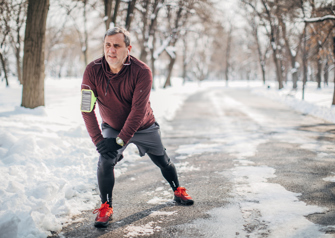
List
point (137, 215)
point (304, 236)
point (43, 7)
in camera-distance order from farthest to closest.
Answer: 1. point (43, 7)
2. point (137, 215)
3. point (304, 236)

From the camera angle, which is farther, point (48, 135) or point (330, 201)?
point (48, 135)

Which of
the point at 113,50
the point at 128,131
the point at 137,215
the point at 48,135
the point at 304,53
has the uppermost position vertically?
the point at 304,53

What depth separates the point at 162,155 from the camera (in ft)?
11.2

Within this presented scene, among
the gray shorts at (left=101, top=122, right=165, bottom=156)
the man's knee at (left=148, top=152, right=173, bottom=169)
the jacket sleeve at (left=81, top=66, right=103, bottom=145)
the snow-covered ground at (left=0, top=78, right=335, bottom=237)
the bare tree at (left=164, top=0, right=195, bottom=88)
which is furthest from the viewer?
the bare tree at (left=164, top=0, right=195, bottom=88)

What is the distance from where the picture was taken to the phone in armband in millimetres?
2945

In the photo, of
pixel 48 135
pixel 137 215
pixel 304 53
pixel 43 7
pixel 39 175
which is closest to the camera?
pixel 137 215

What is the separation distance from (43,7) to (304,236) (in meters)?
8.64

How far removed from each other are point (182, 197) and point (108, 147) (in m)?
1.15

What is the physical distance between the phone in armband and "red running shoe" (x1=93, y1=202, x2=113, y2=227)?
0.99 metres

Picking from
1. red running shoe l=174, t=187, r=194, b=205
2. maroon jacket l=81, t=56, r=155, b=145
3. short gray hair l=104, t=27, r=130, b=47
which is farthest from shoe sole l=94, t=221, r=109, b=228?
short gray hair l=104, t=27, r=130, b=47

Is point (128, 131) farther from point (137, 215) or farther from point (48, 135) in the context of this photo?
point (48, 135)

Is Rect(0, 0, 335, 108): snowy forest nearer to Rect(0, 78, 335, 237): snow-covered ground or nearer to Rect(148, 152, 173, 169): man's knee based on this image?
Rect(0, 78, 335, 237): snow-covered ground

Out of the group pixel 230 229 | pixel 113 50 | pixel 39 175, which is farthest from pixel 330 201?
pixel 39 175

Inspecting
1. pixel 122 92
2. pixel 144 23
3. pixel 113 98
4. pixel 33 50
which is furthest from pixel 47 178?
pixel 144 23
